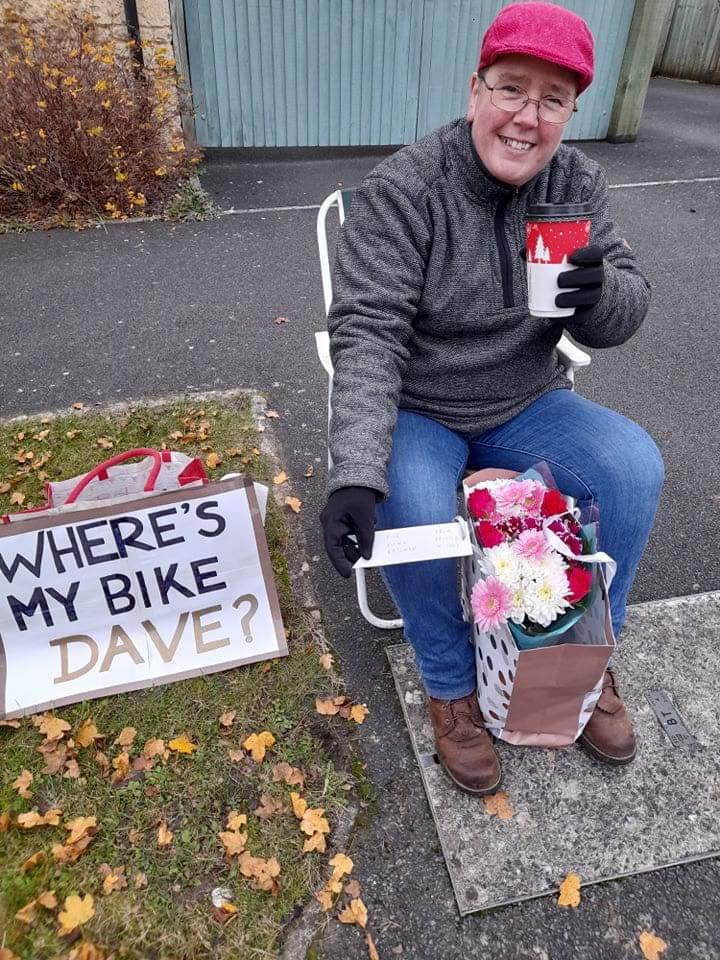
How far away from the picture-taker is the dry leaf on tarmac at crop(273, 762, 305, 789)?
1804mm

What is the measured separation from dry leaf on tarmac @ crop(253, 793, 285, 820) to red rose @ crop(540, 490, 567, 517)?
3.35 feet

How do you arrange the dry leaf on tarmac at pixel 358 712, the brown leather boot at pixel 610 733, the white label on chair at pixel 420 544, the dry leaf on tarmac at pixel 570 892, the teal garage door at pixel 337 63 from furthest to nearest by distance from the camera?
the teal garage door at pixel 337 63
the dry leaf on tarmac at pixel 358 712
the brown leather boot at pixel 610 733
the dry leaf on tarmac at pixel 570 892
the white label on chair at pixel 420 544

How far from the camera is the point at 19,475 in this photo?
2.82 meters

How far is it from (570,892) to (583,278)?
1.44 metres

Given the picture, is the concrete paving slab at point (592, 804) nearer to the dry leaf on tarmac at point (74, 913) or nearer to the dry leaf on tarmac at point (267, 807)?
the dry leaf on tarmac at point (267, 807)

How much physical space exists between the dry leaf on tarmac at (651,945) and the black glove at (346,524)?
1.07m

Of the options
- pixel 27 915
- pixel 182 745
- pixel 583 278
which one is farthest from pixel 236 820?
pixel 583 278

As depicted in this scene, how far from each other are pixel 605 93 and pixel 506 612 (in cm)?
770

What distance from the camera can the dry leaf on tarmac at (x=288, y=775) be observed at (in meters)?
1.80

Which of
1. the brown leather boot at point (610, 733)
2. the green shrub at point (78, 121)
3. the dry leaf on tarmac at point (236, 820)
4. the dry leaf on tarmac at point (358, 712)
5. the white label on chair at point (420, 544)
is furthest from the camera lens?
the green shrub at point (78, 121)

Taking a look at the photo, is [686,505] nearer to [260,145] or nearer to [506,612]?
[506,612]

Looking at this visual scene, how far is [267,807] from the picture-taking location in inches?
68.9

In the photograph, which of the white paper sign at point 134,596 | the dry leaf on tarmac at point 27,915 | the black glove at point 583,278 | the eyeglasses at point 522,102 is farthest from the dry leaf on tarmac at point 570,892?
the eyeglasses at point 522,102

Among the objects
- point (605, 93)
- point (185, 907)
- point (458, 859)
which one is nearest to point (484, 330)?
point (458, 859)
